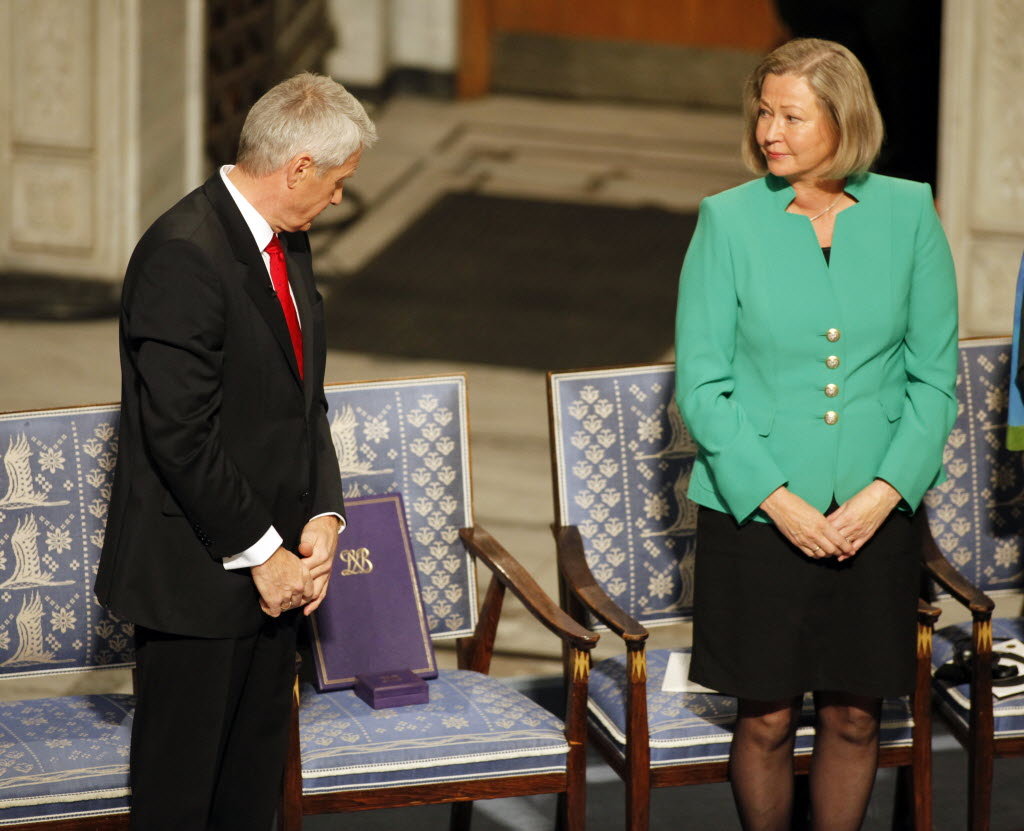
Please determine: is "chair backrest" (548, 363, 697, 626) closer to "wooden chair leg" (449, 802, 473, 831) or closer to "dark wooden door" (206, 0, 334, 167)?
"wooden chair leg" (449, 802, 473, 831)

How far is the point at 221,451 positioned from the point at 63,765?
0.71 meters

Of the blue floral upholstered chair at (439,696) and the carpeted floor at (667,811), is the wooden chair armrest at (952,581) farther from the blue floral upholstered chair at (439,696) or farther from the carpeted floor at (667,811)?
the blue floral upholstered chair at (439,696)

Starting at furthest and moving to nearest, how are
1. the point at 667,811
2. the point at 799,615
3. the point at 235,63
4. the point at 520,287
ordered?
the point at 235,63 < the point at 520,287 < the point at 667,811 < the point at 799,615

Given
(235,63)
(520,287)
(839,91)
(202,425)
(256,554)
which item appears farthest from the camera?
(235,63)

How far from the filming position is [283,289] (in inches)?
115

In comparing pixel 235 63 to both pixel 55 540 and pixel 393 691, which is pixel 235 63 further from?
pixel 393 691

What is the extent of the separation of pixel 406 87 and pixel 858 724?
922cm

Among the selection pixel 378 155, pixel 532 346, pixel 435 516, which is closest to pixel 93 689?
pixel 435 516

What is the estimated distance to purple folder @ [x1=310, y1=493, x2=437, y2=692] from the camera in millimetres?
3520

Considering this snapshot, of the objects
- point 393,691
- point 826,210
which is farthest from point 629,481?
point 826,210

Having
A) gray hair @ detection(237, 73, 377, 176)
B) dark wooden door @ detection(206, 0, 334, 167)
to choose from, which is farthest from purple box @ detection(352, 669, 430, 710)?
dark wooden door @ detection(206, 0, 334, 167)

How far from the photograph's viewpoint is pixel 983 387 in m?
3.92

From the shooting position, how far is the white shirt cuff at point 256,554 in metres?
2.85

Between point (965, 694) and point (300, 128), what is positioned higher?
point (300, 128)
